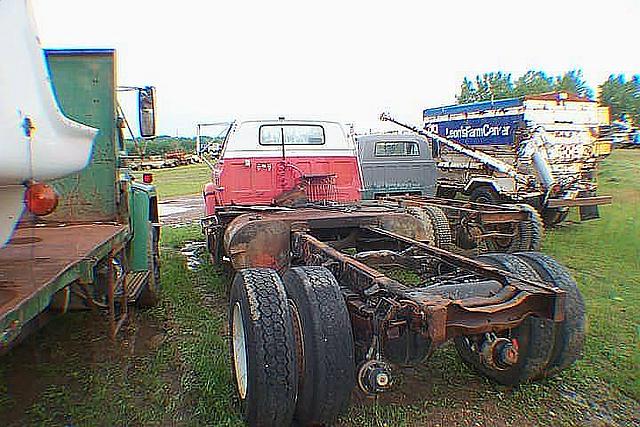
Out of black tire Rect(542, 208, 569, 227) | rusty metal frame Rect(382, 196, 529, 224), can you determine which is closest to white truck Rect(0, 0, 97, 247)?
rusty metal frame Rect(382, 196, 529, 224)

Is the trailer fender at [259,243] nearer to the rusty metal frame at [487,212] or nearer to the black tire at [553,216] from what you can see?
the rusty metal frame at [487,212]

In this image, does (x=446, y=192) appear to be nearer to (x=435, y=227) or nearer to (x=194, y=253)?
(x=194, y=253)

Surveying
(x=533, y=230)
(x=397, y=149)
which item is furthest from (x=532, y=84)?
(x=533, y=230)

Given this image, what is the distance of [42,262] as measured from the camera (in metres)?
3.12

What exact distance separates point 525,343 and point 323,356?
139 centimetres

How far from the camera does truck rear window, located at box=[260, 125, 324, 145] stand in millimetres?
7078

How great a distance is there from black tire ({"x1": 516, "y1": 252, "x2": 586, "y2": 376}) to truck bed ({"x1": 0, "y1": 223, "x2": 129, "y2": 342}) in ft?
9.22

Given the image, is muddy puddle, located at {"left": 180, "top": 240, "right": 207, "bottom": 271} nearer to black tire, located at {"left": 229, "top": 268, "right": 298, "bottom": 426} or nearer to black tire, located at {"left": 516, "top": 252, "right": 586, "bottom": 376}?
black tire, located at {"left": 229, "top": 268, "right": 298, "bottom": 426}

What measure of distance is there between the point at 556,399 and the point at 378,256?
5.37 feet

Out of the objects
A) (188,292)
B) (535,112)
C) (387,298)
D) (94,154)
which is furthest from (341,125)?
(535,112)

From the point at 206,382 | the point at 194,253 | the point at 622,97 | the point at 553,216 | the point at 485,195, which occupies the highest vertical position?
the point at 622,97

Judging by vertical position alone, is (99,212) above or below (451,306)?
above

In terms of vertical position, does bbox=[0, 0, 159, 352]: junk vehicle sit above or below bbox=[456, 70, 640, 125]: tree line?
below

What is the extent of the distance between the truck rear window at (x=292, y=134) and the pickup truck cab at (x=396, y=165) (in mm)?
4508
